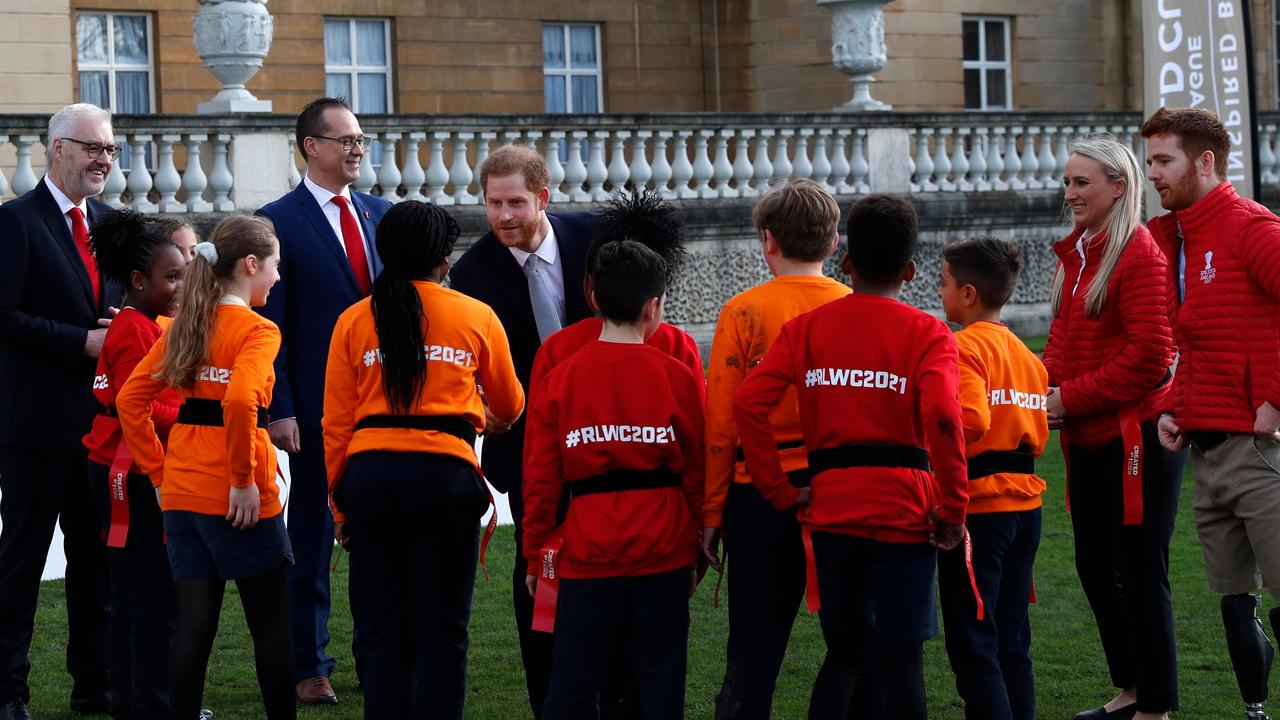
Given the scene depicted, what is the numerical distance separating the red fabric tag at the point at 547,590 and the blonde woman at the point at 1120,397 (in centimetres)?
173

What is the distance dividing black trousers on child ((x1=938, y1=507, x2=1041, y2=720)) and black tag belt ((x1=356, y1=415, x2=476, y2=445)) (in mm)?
1392

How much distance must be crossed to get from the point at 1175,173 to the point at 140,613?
11.4ft

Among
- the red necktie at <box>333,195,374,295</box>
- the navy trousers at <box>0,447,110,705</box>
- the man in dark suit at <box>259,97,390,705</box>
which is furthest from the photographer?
the red necktie at <box>333,195,374,295</box>

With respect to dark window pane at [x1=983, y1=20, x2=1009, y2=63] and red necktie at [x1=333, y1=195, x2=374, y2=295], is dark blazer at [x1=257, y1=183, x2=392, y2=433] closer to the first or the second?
red necktie at [x1=333, y1=195, x2=374, y2=295]


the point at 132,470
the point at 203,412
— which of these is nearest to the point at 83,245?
the point at 132,470

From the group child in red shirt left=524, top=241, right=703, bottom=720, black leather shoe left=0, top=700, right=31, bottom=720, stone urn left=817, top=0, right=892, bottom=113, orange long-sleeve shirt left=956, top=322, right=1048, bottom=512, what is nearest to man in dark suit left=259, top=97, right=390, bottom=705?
black leather shoe left=0, top=700, right=31, bottom=720

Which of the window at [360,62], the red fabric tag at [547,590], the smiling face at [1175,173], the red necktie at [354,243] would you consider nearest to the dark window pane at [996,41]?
the window at [360,62]

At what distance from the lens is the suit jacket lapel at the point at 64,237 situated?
639 cm

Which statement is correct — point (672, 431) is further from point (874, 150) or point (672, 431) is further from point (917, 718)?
point (874, 150)

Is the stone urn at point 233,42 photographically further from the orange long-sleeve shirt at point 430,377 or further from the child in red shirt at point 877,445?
the child in red shirt at point 877,445

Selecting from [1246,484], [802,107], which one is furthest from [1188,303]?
[802,107]

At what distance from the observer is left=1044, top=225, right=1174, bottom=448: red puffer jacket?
5.59 m

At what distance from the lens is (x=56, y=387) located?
20.7 feet

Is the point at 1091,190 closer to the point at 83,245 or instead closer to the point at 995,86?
the point at 83,245
